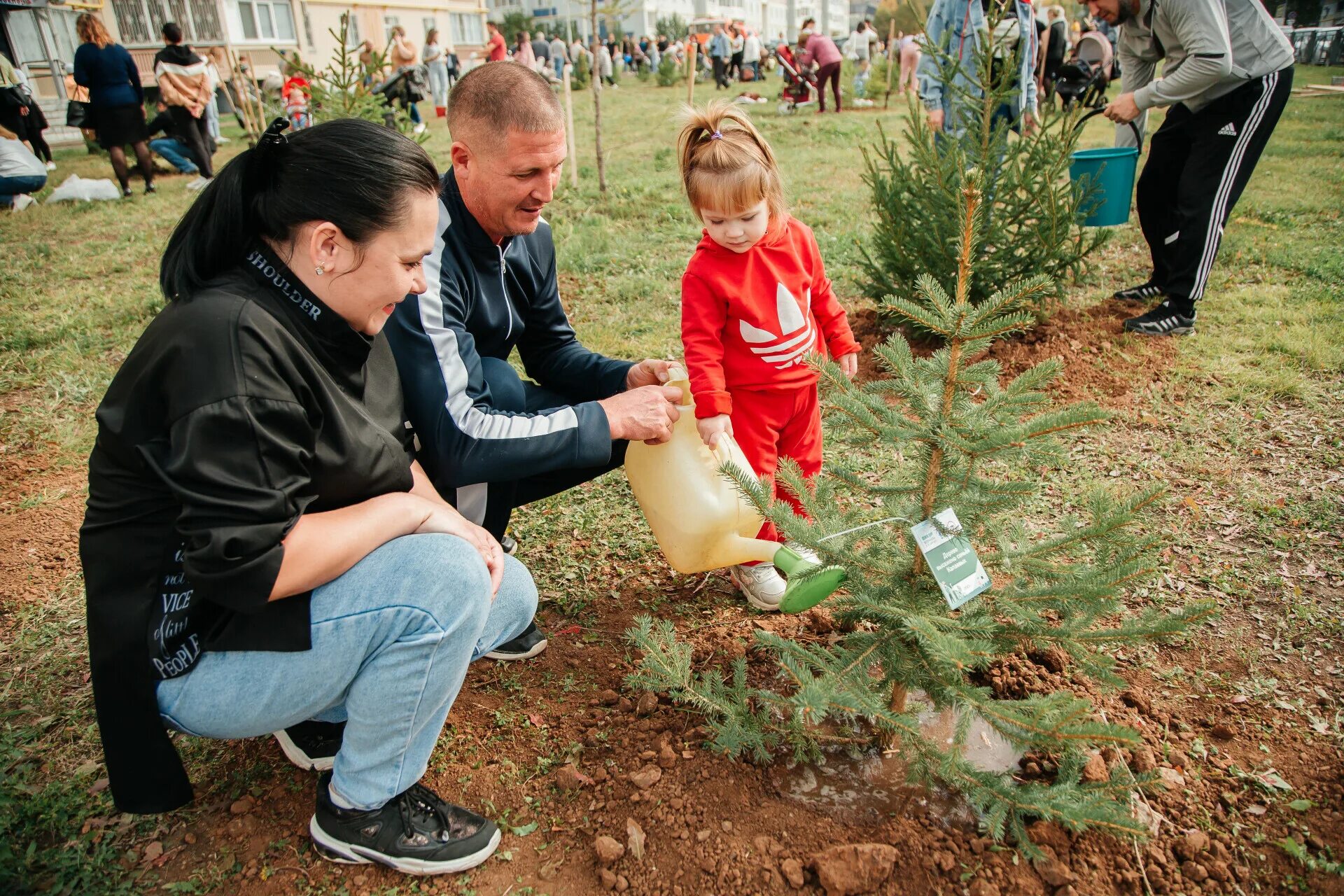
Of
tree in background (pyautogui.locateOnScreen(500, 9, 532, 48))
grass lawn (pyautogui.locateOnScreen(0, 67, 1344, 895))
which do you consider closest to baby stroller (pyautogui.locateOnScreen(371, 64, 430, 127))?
grass lawn (pyautogui.locateOnScreen(0, 67, 1344, 895))

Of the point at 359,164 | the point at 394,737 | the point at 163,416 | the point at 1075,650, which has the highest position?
the point at 359,164

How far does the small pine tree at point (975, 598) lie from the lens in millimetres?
1479

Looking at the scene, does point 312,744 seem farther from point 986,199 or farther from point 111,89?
point 111,89

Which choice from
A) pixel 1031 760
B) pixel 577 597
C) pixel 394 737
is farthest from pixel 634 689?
pixel 1031 760

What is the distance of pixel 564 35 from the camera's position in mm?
44562

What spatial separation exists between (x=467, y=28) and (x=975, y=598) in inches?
1764

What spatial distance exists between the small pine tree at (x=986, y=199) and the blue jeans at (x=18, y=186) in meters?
8.49

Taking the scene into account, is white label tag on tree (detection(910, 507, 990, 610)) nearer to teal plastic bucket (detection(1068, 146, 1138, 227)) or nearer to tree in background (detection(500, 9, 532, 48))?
teal plastic bucket (detection(1068, 146, 1138, 227))

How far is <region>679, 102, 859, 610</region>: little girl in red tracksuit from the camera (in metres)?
2.37

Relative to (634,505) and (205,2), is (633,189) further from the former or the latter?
(205,2)

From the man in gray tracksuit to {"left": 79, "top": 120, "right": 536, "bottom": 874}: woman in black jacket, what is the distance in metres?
3.80

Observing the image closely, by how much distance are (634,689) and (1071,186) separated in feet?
10.1

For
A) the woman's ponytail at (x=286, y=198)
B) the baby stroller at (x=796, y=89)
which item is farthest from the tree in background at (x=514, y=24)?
the woman's ponytail at (x=286, y=198)

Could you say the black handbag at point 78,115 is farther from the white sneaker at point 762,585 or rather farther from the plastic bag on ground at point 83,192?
the white sneaker at point 762,585
